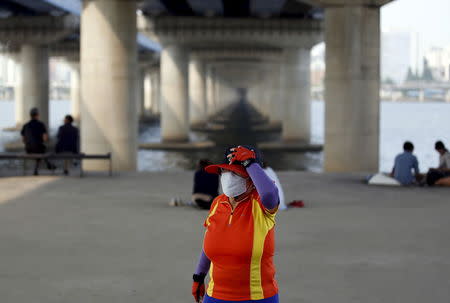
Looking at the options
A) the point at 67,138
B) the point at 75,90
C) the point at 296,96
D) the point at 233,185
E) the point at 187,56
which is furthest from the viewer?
the point at 75,90

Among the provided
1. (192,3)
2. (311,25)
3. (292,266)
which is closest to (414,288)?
(292,266)

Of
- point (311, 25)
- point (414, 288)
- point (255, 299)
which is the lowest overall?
point (414, 288)

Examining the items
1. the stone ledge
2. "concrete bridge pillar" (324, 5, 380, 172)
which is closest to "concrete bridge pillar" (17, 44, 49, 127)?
the stone ledge

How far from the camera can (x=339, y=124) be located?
81.6 feet

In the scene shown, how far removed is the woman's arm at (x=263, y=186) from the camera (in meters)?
4.76

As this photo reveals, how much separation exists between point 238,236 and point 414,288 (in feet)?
13.4

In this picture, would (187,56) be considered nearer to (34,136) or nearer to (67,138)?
(67,138)

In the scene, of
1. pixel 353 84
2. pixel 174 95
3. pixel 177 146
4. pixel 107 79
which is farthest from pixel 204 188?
pixel 174 95

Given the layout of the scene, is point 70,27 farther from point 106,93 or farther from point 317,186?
point 317,186

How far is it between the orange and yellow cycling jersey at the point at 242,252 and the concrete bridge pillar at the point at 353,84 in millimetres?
20072

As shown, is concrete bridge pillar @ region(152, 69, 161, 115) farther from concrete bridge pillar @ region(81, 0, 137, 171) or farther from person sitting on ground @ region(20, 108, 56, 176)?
person sitting on ground @ region(20, 108, 56, 176)

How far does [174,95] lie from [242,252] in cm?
4679

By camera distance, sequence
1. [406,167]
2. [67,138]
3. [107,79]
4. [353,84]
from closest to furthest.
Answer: [406,167] → [67,138] → [107,79] → [353,84]

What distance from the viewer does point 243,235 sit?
4816mm
